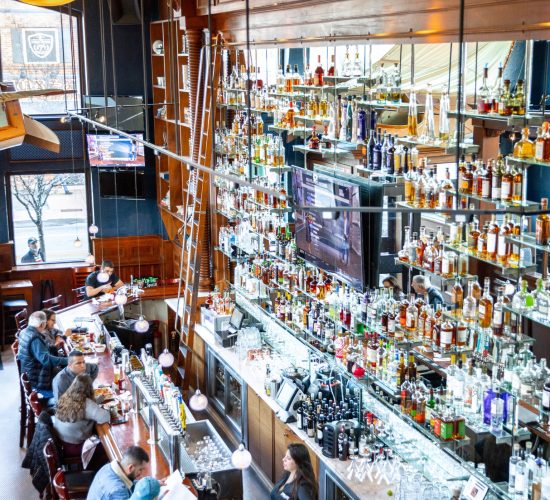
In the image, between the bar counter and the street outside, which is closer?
the bar counter

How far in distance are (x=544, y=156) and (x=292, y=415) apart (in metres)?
3.58

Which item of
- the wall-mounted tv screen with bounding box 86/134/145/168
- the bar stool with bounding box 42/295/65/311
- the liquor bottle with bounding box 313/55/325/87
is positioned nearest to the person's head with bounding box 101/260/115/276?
the bar stool with bounding box 42/295/65/311

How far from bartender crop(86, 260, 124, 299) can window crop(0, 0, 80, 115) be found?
294 centimetres

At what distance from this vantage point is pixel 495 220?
229 inches

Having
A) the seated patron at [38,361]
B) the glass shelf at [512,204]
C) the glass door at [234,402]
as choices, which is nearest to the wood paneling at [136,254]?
the glass door at [234,402]

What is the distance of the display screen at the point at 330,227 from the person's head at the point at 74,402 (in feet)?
7.78

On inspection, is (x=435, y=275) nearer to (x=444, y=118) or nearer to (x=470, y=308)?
(x=470, y=308)

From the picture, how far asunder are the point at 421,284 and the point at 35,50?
888cm

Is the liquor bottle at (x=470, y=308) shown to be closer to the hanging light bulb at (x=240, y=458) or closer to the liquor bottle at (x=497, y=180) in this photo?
Result: the liquor bottle at (x=497, y=180)

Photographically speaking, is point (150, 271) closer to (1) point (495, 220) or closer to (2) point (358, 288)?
(2) point (358, 288)

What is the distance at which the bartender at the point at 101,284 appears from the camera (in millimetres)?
12016

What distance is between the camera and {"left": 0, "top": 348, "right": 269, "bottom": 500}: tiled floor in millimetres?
Answer: 8297

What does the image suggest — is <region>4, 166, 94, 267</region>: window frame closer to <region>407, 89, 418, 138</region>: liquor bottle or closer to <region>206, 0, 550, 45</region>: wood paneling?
<region>206, 0, 550, 45</region>: wood paneling

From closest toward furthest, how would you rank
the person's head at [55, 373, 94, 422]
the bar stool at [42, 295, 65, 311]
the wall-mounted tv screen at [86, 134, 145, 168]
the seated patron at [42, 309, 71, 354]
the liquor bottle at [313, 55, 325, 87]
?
the person's head at [55, 373, 94, 422] < the liquor bottle at [313, 55, 325, 87] < the seated patron at [42, 309, 71, 354] < the bar stool at [42, 295, 65, 311] < the wall-mounted tv screen at [86, 134, 145, 168]
